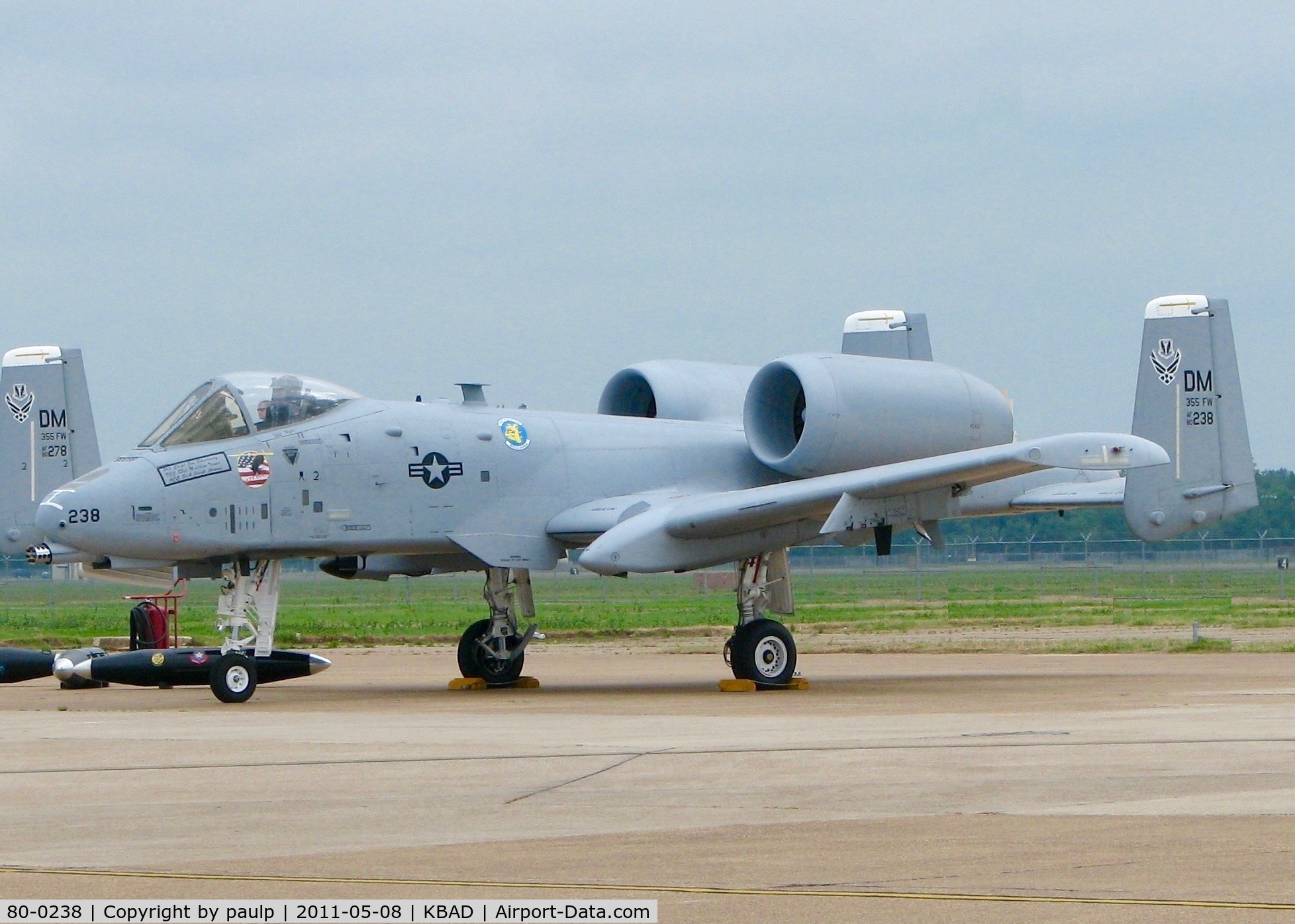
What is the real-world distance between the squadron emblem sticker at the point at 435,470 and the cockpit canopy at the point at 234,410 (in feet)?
3.84

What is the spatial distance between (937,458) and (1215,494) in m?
4.52

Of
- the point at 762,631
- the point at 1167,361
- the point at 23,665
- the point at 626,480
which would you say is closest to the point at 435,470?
the point at 626,480

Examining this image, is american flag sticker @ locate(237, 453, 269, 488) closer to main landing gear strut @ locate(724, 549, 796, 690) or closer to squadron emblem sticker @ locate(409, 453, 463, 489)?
squadron emblem sticker @ locate(409, 453, 463, 489)

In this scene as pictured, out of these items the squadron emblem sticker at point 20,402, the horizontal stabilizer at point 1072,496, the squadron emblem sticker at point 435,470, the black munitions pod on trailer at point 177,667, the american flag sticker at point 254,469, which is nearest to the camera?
the black munitions pod on trailer at point 177,667

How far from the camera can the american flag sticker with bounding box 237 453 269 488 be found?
18938 mm

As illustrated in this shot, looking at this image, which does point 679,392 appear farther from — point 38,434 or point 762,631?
point 38,434

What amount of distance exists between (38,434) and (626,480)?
563 inches

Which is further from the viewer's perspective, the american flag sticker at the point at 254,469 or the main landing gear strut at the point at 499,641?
the main landing gear strut at the point at 499,641

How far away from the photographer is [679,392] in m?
23.3

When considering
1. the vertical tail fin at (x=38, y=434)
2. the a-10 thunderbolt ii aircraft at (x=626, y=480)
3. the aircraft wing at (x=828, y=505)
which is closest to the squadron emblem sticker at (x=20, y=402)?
the vertical tail fin at (x=38, y=434)

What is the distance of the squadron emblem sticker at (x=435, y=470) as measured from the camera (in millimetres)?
19812

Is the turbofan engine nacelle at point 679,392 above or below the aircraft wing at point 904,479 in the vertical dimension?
above

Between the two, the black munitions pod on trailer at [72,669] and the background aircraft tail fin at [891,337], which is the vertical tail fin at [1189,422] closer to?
the background aircraft tail fin at [891,337]

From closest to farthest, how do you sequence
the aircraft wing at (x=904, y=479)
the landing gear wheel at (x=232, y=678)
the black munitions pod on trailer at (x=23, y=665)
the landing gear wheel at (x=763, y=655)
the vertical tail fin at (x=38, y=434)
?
1. the aircraft wing at (x=904, y=479)
2. the landing gear wheel at (x=232, y=678)
3. the landing gear wheel at (x=763, y=655)
4. the black munitions pod on trailer at (x=23, y=665)
5. the vertical tail fin at (x=38, y=434)
